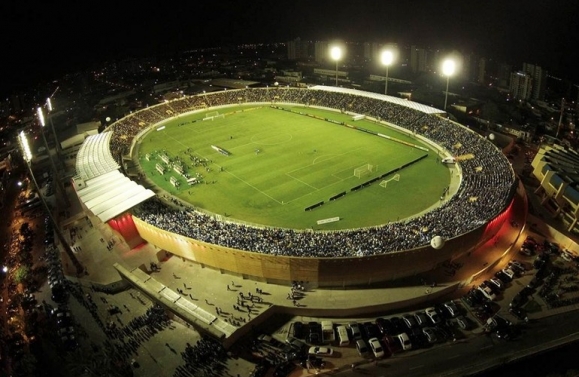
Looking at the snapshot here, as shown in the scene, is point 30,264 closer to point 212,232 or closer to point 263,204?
point 212,232

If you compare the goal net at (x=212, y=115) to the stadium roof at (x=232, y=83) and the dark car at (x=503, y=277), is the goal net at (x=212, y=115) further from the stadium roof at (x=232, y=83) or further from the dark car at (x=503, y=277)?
the dark car at (x=503, y=277)

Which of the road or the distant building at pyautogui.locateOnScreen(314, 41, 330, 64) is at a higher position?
the distant building at pyautogui.locateOnScreen(314, 41, 330, 64)

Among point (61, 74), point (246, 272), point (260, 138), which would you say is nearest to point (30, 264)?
point (246, 272)

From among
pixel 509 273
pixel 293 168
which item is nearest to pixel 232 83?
Result: pixel 293 168

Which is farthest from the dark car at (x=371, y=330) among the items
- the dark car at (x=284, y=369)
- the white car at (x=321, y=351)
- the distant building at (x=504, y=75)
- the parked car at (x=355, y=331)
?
the distant building at (x=504, y=75)

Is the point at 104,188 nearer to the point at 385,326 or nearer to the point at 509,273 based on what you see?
the point at 385,326

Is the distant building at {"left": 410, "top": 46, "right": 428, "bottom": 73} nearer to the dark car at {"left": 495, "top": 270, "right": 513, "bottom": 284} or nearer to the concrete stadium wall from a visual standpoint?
the concrete stadium wall

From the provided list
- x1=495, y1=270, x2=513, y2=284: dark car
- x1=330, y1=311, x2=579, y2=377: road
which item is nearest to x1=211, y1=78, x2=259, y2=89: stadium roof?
x1=495, y1=270, x2=513, y2=284: dark car
